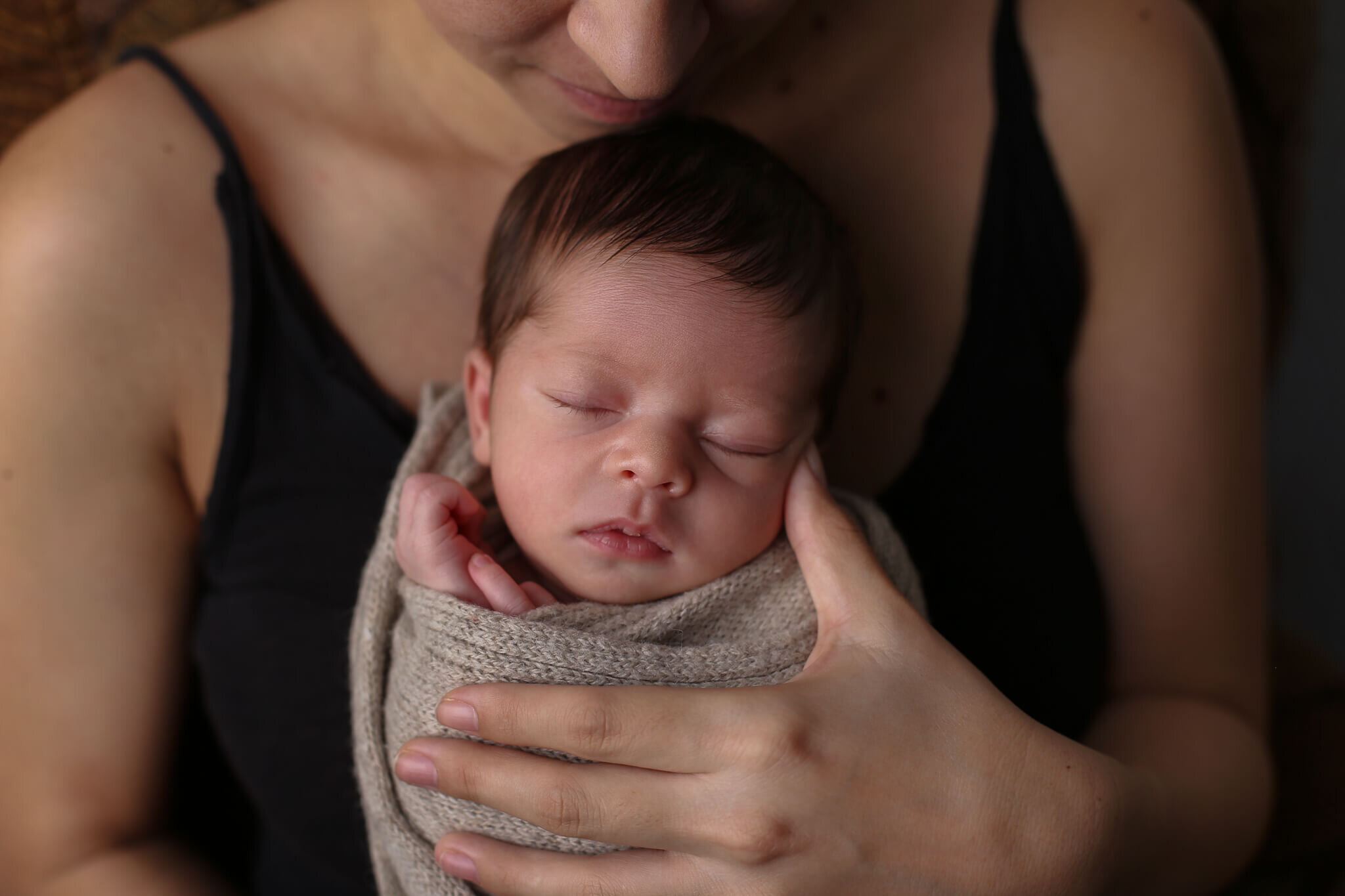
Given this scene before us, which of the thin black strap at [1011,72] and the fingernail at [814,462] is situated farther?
the thin black strap at [1011,72]

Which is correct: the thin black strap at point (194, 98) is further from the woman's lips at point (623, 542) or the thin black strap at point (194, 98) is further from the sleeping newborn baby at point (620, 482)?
the woman's lips at point (623, 542)

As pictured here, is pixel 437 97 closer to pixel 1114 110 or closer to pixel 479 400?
pixel 479 400

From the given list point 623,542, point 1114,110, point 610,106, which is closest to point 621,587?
point 623,542

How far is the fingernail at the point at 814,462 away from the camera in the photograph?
0.81 m

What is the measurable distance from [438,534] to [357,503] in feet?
0.60

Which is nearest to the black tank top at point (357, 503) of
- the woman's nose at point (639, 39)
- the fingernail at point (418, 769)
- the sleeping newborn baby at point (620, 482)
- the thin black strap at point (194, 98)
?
the thin black strap at point (194, 98)

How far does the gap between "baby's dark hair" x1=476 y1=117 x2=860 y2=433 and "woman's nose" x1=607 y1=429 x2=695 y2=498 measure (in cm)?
14

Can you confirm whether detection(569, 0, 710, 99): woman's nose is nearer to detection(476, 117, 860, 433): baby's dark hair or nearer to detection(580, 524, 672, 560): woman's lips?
detection(476, 117, 860, 433): baby's dark hair

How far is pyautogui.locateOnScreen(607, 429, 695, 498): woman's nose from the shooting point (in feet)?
2.33

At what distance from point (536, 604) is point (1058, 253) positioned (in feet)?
2.05

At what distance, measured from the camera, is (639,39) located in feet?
2.19

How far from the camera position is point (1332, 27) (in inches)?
57.6

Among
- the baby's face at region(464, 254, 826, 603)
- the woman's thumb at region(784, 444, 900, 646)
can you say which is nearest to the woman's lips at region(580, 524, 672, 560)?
the baby's face at region(464, 254, 826, 603)

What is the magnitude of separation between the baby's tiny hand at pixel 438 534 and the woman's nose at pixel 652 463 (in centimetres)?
14
